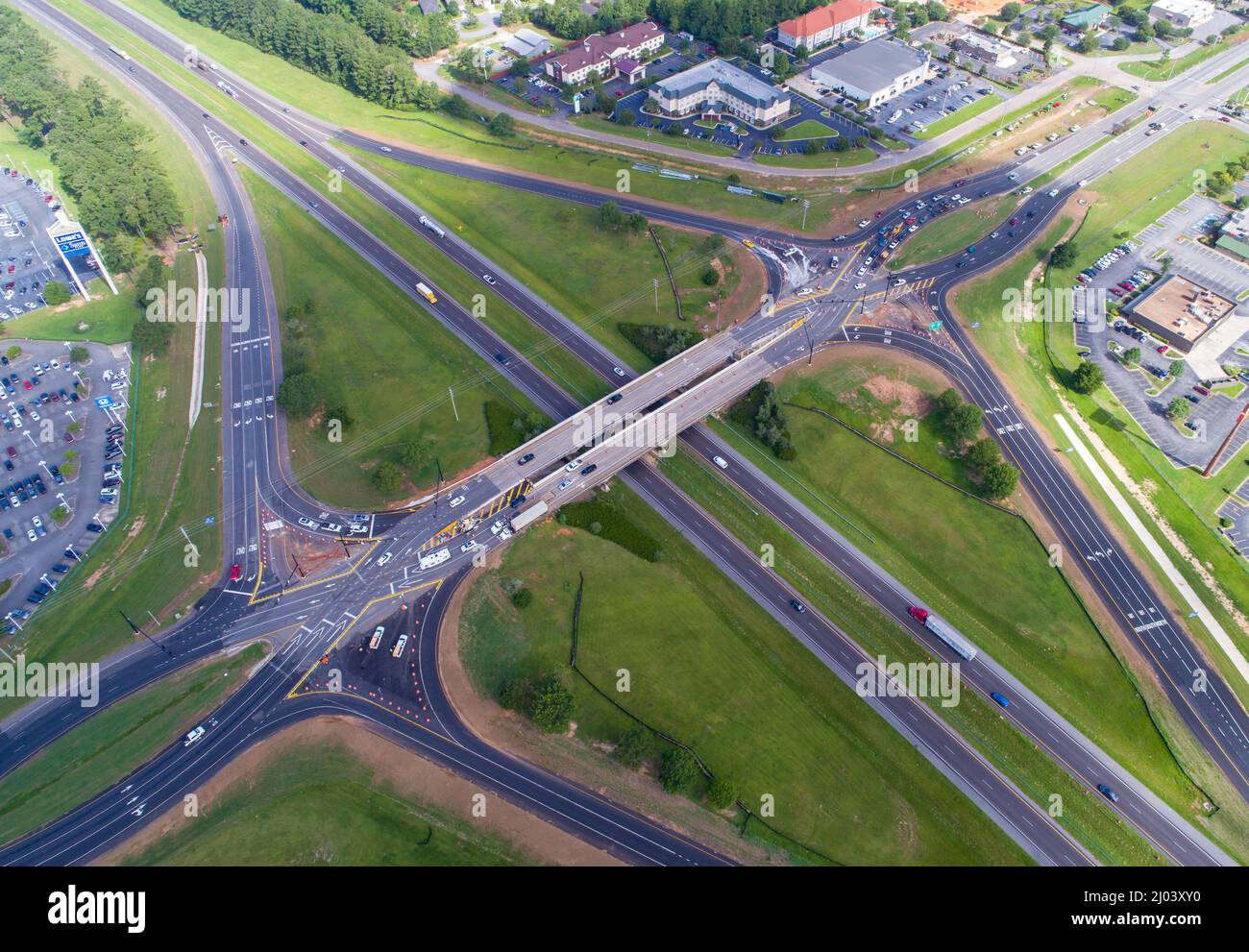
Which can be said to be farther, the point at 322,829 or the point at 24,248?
the point at 24,248

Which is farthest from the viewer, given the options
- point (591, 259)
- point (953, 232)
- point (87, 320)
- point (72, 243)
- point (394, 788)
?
point (953, 232)

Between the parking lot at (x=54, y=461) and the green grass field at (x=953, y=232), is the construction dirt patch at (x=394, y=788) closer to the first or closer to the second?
the parking lot at (x=54, y=461)

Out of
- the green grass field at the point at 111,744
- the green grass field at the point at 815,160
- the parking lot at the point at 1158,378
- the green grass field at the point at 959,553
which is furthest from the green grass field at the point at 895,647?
the green grass field at the point at 815,160

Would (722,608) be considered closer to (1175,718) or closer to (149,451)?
(1175,718)

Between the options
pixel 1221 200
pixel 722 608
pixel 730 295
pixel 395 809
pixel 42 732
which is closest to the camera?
pixel 395 809

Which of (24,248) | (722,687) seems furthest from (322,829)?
(24,248)

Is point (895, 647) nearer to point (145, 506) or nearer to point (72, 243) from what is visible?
point (145, 506)

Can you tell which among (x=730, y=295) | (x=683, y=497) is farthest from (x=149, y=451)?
(x=730, y=295)
